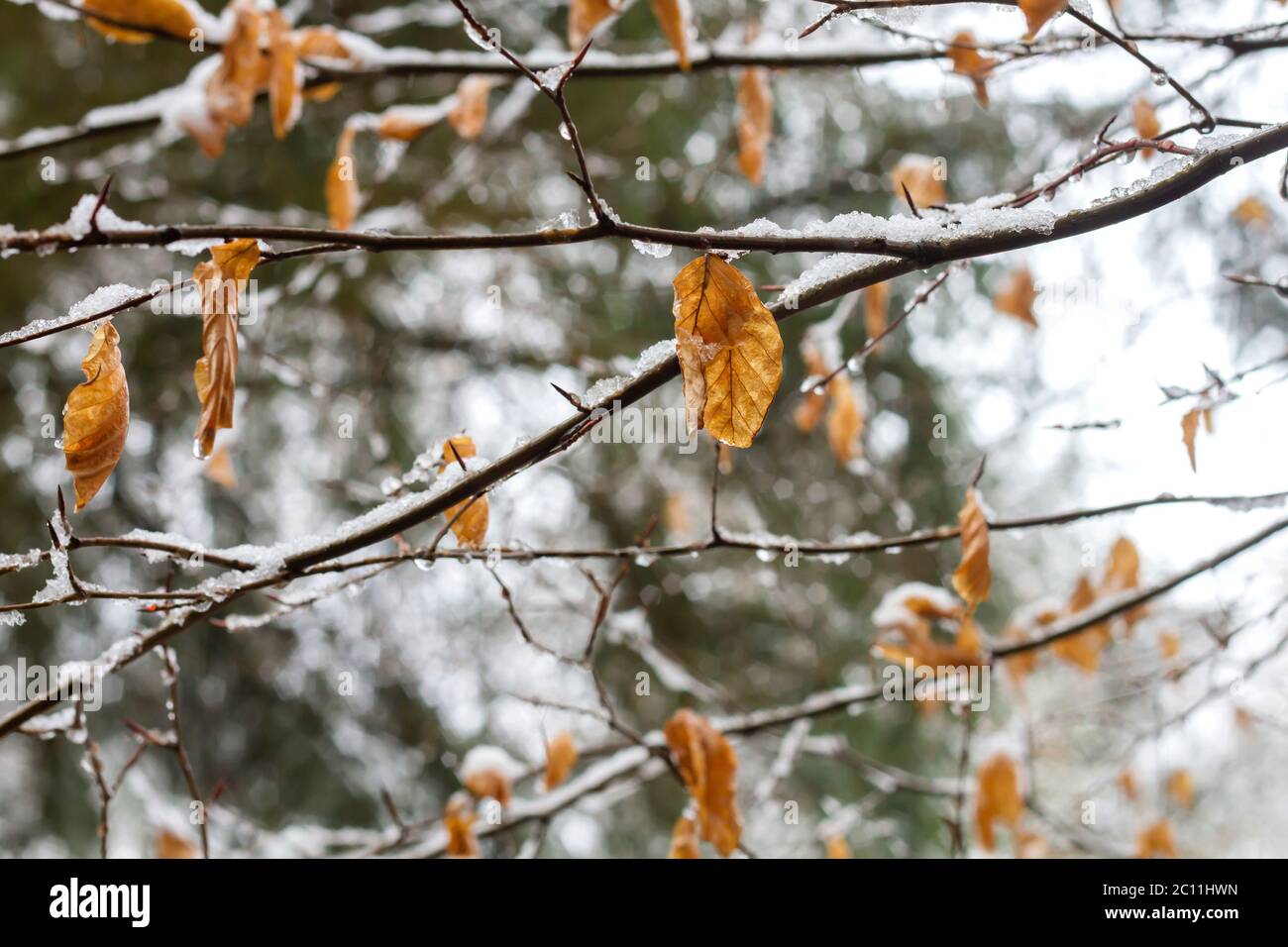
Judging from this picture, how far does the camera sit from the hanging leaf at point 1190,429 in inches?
44.3

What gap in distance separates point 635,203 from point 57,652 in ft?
8.71

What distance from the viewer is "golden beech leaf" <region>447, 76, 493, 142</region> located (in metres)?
1.64

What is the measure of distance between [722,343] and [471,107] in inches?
44.5

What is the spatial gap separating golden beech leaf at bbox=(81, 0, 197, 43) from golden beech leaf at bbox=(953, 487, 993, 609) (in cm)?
138

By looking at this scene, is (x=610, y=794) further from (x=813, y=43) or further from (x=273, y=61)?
(x=813, y=43)

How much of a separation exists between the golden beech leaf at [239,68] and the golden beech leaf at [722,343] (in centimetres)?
92

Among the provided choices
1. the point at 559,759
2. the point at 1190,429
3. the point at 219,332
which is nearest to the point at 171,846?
the point at 559,759

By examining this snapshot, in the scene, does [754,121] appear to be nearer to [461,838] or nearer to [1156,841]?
[461,838]

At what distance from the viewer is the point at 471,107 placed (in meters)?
1.64

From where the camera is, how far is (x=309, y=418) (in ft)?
11.2

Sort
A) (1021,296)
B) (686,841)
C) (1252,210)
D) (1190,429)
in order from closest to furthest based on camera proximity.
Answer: (1190,429) → (686,841) → (1021,296) → (1252,210)

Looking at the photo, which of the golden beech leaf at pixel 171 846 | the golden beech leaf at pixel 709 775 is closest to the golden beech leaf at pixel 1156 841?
the golden beech leaf at pixel 709 775

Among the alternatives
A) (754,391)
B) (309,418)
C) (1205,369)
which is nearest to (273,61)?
(754,391)

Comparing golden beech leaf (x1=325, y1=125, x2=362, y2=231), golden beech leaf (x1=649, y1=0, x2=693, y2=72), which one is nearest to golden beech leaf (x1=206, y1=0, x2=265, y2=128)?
golden beech leaf (x1=325, y1=125, x2=362, y2=231)
